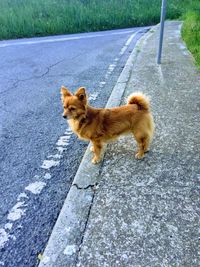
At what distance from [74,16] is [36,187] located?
12082mm

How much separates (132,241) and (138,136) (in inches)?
51.0

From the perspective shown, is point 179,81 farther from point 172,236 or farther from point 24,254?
point 24,254

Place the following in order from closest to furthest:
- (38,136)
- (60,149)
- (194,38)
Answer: (60,149) < (38,136) < (194,38)

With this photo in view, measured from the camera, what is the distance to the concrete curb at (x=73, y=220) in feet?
6.93

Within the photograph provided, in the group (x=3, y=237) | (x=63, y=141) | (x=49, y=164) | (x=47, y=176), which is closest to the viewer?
(x=3, y=237)

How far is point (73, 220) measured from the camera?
2.41 meters

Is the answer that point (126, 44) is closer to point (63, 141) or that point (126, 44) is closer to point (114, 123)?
point (63, 141)

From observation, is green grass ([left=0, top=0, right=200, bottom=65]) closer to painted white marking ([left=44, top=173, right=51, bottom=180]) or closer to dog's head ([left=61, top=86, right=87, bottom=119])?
dog's head ([left=61, top=86, right=87, bottom=119])

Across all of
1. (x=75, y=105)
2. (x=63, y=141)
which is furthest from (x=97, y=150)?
(x=63, y=141)

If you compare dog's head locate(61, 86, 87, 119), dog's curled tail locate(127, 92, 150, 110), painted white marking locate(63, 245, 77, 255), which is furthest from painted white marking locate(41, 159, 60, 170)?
painted white marking locate(63, 245, 77, 255)

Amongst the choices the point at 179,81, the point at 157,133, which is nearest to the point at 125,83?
the point at 179,81

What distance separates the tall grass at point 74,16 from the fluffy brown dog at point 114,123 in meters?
9.89

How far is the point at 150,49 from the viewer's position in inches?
304

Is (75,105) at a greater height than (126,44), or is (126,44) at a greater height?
(75,105)
